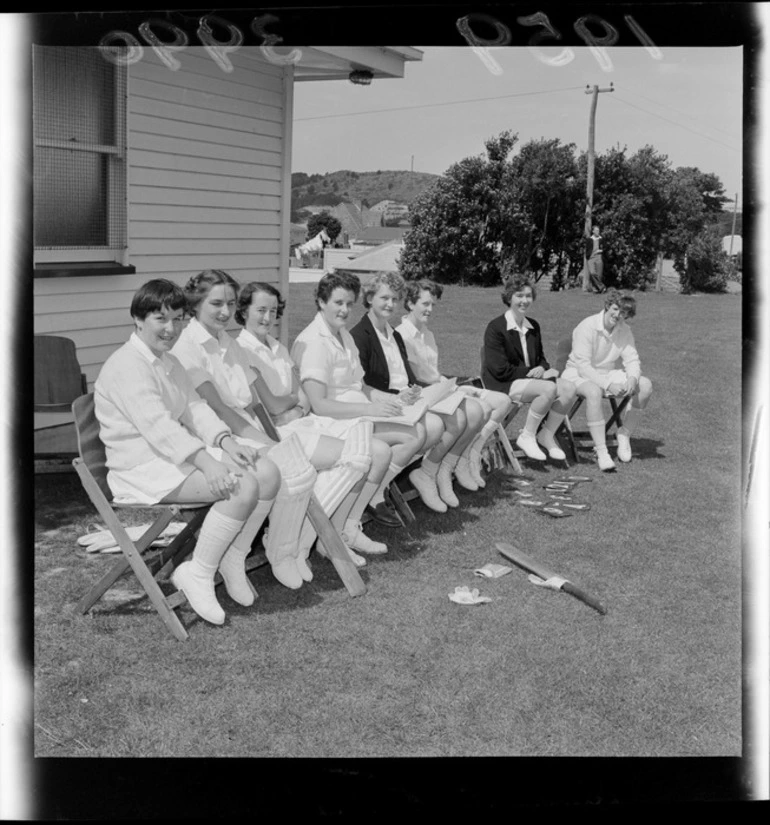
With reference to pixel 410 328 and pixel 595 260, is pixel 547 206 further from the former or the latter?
pixel 410 328

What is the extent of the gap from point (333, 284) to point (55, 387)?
1.97 meters

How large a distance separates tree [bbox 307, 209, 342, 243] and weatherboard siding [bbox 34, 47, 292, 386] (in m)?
0.47

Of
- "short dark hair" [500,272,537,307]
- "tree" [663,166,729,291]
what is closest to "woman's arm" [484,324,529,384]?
"short dark hair" [500,272,537,307]

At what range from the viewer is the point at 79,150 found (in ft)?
22.5

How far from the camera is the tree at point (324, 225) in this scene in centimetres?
933

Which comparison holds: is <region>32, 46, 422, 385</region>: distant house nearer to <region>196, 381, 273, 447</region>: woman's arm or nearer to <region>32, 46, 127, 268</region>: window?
<region>32, 46, 127, 268</region>: window

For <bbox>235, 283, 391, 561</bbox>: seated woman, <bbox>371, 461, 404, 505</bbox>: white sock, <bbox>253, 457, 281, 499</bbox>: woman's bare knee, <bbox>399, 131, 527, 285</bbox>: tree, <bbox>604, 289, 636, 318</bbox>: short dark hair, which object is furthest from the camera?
<bbox>399, 131, 527, 285</bbox>: tree

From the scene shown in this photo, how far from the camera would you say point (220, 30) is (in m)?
3.40

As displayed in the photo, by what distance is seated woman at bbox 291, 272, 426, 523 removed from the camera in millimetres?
5703

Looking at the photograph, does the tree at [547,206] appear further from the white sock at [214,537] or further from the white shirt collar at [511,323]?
the white sock at [214,537]

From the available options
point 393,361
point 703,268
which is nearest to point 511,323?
point 393,361
